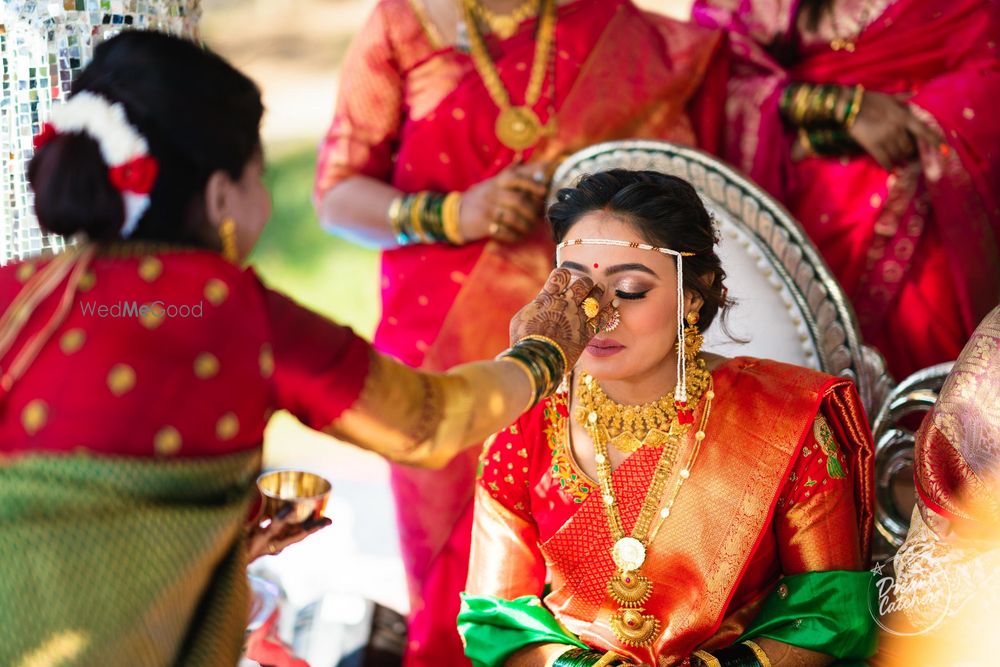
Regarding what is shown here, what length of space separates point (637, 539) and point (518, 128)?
1187 mm

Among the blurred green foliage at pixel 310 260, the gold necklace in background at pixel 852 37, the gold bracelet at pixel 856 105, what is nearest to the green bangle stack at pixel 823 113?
the gold bracelet at pixel 856 105

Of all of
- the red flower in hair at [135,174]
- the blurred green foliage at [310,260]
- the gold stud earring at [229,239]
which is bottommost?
the blurred green foliage at [310,260]

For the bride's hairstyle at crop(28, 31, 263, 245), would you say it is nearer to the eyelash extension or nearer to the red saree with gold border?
the eyelash extension

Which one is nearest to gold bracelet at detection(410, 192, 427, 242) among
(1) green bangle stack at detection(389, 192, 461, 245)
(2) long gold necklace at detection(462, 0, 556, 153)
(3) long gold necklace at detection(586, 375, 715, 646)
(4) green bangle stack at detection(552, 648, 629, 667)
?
(1) green bangle stack at detection(389, 192, 461, 245)

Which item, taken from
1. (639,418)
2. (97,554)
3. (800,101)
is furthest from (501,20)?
(97,554)

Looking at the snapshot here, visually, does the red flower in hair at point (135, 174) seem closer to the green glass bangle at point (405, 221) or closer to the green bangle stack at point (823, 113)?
the green glass bangle at point (405, 221)

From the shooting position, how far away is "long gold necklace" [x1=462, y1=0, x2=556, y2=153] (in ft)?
9.22

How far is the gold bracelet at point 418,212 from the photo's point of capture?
9.05 feet

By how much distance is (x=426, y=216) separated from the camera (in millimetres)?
2758

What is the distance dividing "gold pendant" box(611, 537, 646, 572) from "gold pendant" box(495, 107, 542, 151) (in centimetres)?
115

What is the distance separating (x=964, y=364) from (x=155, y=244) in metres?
1.25

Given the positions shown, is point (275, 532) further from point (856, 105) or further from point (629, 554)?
point (856, 105)

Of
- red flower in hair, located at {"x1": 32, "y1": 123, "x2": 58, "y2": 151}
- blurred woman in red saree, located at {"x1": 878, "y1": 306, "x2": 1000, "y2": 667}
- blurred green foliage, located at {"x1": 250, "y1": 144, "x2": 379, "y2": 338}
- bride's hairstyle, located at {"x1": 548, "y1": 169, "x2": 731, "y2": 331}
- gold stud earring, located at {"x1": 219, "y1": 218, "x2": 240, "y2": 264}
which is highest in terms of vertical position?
red flower in hair, located at {"x1": 32, "y1": 123, "x2": 58, "y2": 151}

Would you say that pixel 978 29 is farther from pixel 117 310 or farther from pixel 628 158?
pixel 117 310
